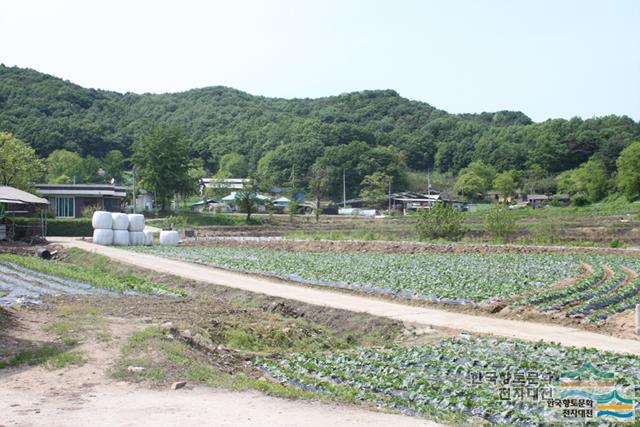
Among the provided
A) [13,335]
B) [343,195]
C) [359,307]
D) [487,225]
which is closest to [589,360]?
[359,307]

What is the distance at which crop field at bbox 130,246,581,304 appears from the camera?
21.2 metres

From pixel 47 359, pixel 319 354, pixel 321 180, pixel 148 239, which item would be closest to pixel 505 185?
pixel 321 180

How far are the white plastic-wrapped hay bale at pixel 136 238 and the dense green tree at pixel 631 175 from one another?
58.8 metres

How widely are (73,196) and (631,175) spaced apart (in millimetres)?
62681

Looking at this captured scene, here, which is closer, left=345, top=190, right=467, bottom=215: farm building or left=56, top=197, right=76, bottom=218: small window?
left=56, top=197, right=76, bottom=218: small window

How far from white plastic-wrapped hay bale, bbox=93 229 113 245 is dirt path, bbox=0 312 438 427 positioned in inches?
1385

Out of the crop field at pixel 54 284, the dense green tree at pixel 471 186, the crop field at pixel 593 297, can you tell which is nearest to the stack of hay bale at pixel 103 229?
the crop field at pixel 54 284

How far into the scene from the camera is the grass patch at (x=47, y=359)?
1156 centimetres

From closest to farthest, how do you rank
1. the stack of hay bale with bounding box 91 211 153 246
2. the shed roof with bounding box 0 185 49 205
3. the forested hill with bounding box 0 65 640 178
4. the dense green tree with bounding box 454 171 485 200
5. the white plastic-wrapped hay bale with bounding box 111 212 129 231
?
the shed roof with bounding box 0 185 49 205
the stack of hay bale with bounding box 91 211 153 246
the white plastic-wrapped hay bale with bounding box 111 212 129 231
the dense green tree with bounding box 454 171 485 200
the forested hill with bounding box 0 65 640 178

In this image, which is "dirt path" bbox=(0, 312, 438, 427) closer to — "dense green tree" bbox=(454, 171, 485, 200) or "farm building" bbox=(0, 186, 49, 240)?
"farm building" bbox=(0, 186, 49, 240)

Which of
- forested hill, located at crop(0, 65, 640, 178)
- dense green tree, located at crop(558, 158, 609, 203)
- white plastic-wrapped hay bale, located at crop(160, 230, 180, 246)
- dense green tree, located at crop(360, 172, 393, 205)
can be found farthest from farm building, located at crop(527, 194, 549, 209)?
white plastic-wrapped hay bale, located at crop(160, 230, 180, 246)

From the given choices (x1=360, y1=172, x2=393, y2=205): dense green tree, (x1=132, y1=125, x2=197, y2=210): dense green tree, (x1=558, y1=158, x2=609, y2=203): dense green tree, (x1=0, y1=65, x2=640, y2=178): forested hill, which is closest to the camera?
(x1=132, y1=125, x2=197, y2=210): dense green tree

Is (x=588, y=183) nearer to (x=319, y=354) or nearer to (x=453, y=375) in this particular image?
(x=319, y=354)

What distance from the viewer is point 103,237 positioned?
45250 millimetres
